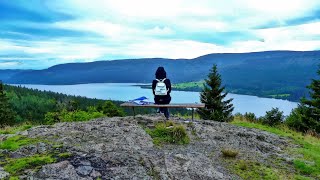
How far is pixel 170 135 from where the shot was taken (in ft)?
36.2

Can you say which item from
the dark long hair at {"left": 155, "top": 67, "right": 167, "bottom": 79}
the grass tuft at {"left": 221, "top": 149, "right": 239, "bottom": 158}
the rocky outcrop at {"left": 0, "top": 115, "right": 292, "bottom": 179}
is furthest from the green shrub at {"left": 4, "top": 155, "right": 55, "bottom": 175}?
the dark long hair at {"left": 155, "top": 67, "right": 167, "bottom": 79}

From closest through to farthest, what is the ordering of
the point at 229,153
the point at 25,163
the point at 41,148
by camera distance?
the point at 25,163
the point at 41,148
the point at 229,153

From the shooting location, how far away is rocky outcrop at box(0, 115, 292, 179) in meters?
7.62

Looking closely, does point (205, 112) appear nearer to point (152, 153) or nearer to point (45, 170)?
point (152, 153)

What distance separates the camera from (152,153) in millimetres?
9180

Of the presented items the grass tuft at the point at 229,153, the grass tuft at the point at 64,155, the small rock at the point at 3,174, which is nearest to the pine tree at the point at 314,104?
the grass tuft at the point at 229,153

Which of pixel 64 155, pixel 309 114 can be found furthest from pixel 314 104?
pixel 64 155

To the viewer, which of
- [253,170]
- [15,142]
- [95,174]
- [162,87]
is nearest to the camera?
[95,174]

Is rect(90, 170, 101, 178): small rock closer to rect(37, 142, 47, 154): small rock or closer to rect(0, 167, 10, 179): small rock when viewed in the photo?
rect(0, 167, 10, 179): small rock

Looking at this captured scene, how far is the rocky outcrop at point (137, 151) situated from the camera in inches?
300

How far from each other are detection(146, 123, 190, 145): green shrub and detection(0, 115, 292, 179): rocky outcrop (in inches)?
11.5

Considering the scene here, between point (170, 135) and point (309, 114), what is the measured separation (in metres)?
23.6

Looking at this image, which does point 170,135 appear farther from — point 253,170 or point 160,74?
point 160,74

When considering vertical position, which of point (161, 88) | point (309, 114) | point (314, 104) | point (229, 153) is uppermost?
point (161, 88)
